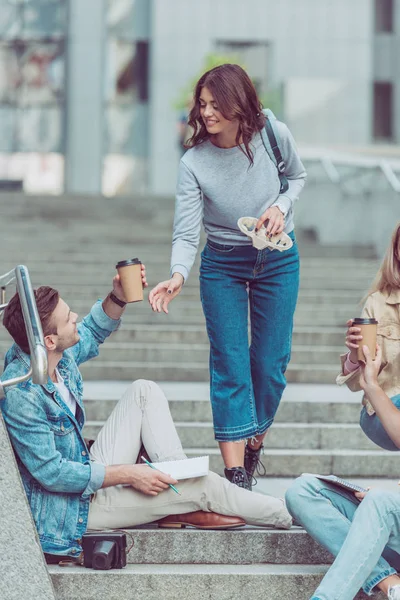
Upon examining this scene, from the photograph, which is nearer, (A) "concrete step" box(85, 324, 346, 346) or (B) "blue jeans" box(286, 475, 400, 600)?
(B) "blue jeans" box(286, 475, 400, 600)

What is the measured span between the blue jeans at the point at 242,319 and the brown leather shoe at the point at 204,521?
0.40 meters

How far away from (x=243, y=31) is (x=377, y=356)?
19998 mm

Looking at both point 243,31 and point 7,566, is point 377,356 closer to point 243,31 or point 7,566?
point 7,566

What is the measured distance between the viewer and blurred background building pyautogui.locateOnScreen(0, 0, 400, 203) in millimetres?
23000

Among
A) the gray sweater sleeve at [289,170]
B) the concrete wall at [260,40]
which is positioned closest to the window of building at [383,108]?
the concrete wall at [260,40]

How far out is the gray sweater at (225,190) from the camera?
14.8ft

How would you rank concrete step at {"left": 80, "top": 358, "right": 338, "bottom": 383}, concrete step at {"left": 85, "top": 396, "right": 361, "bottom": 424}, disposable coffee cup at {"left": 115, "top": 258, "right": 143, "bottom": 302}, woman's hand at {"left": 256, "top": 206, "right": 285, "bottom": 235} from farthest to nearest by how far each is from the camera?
1. concrete step at {"left": 80, "top": 358, "right": 338, "bottom": 383}
2. concrete step at {"left": 85, "top": 396, "right": 361, "bottom": 424}
3. woman's hand at {"left": 256, "top": 206, "right": 285, "bottom": 235}
4. disposable coffee cup at {"left": 115, "top": 258, "right": 143, "bottom": 302}

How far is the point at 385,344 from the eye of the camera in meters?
4.31

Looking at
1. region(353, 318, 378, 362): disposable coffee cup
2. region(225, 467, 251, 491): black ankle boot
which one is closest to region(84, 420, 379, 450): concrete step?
region(225, 467, 251, 491): black ankle boot

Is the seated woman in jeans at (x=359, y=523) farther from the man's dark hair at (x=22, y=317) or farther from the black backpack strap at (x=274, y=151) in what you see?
the man's dark hair at (x=22, y=317)

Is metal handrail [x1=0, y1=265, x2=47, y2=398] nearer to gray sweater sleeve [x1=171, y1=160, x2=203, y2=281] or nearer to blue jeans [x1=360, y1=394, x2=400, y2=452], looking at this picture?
gray sweater sleeve [x1=171, y1=160, x2=203, y2=281]

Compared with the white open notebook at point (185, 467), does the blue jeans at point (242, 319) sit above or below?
above

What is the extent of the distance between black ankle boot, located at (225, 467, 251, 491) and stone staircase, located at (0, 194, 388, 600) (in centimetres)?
28

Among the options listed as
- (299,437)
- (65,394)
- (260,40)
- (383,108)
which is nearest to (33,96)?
(260,40)
